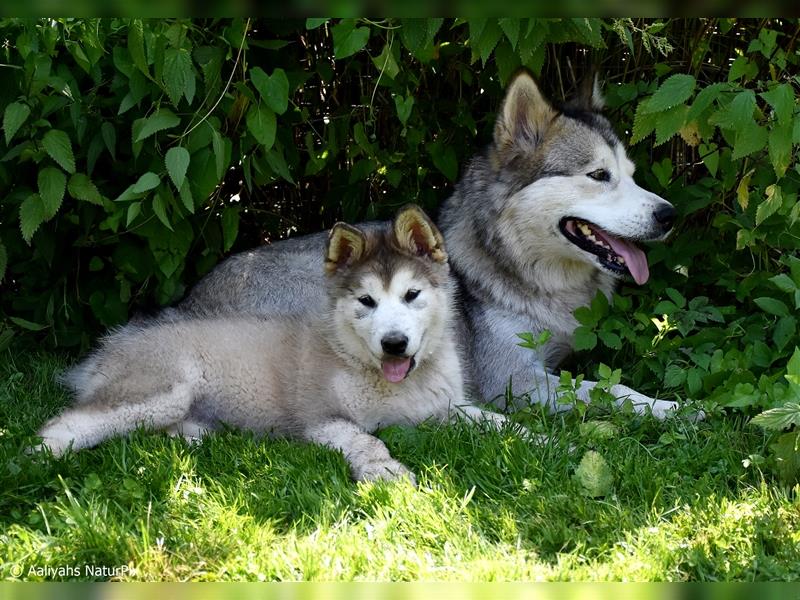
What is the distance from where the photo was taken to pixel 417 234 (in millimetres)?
3994

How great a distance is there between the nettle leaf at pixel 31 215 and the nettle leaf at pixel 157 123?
543 millimetres

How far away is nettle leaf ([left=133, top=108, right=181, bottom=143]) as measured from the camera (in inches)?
156

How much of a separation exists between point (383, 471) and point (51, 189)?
197 centimetres

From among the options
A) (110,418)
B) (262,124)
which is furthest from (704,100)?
(110,418)

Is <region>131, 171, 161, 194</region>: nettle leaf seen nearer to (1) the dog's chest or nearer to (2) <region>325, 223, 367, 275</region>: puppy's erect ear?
(2) <region>325, 223, 367, 275</region>: puppy's erect ear

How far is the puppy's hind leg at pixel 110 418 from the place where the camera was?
3572mm

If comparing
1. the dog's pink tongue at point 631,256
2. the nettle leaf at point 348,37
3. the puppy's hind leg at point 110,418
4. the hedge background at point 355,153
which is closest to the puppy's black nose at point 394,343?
the puppy's hind leg at point 110,418

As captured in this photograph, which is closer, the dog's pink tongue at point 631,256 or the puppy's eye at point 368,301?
the puppy's eye at point 368,301

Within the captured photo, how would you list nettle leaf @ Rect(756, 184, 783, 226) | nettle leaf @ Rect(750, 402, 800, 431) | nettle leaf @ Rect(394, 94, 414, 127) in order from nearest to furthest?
nettle leaf @ Rect(750, 402, 800, 431) → nettle leaf @ Rect(756, 184, 783, 226) → nettle leaf @ Rect(394, 94, 414, 127)

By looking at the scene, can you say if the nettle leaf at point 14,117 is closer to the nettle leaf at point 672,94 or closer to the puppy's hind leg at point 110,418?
the puppy's hind leg at point 110,418

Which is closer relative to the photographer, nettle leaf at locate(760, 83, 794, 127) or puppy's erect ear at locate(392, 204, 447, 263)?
nettle leaf at locate(760, 83, 794, 127)

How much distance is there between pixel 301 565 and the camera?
2730 mm

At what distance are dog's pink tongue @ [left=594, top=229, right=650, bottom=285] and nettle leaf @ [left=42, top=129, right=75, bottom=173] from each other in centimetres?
242

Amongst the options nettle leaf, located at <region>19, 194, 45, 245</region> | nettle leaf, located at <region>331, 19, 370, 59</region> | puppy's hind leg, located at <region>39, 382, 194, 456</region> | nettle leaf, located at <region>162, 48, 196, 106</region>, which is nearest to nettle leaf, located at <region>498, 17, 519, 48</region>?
nettle leaf, located at <region>331, 19, 370, 59</region>
